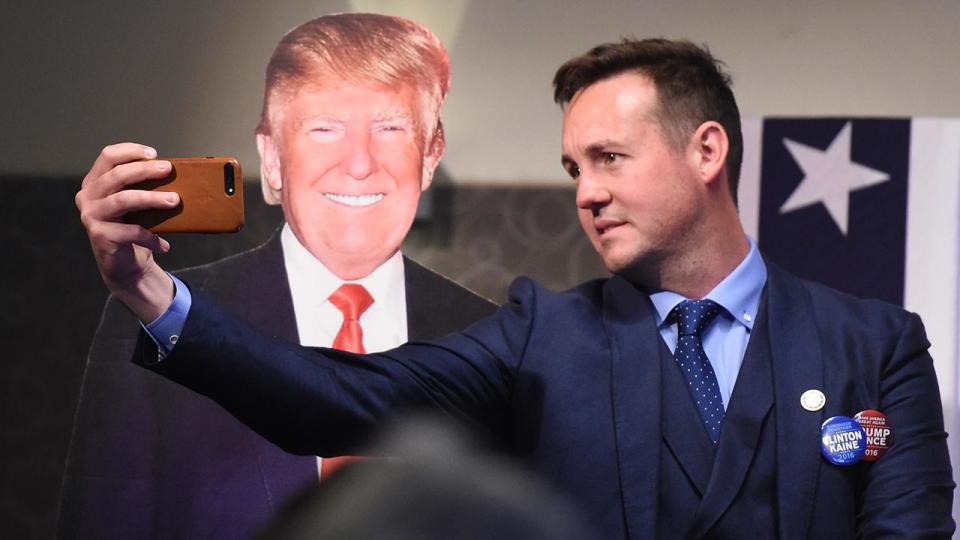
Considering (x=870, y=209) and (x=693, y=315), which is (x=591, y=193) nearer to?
(x=693, y=315)

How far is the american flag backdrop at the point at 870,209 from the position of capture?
2.90m

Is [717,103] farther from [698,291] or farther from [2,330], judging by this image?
[2,330]

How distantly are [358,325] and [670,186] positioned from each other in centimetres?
83

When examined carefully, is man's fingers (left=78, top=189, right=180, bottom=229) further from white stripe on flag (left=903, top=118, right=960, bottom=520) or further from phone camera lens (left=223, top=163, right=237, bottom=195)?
white stripe on flag (left=903, top=118, right=960, bottom=520)

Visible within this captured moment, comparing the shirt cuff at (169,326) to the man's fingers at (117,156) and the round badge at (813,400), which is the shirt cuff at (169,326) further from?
the round badge at (813,400)

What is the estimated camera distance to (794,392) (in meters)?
2.14

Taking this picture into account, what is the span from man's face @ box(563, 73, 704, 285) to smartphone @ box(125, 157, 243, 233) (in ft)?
2.88

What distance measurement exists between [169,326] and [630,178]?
1.06 metres

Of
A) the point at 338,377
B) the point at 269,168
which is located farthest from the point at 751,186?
the point at 338,377

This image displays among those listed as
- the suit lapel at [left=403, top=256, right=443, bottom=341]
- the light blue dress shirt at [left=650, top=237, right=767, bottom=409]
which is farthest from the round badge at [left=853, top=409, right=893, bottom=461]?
the suit lapel at [left=403, top=256, right=443, bottom=341]

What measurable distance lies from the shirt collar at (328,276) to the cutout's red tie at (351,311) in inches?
0.5

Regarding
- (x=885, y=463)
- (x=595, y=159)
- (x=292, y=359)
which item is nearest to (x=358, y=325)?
(x=595, y=159)

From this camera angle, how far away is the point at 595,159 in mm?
2393

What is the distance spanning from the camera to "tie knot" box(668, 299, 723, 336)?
7.36 ft
